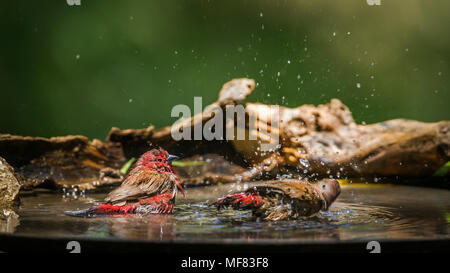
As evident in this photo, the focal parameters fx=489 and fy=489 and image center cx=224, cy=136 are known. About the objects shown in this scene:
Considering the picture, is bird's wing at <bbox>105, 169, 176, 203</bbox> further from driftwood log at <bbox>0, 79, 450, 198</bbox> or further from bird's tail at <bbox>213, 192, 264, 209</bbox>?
driftwood log at <bbox>0, 79, 450, 198</bbox>

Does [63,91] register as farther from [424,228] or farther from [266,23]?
[424,228]

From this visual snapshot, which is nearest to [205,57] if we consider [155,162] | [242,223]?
[155,162]

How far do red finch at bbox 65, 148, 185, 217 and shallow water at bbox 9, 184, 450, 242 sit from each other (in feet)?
0.34

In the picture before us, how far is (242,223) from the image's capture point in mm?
2674

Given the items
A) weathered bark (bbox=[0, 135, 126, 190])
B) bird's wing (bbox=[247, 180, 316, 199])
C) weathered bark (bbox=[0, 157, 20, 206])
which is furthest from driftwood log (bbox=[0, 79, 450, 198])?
bird's wing (bbox=[247, 180, 316, 199])

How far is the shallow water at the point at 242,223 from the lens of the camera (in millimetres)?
2215

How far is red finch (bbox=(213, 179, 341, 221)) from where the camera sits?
282 centimetres

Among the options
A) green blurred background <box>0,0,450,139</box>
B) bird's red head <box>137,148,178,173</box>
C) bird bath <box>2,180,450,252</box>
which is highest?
green blurred background <box>0,0,450,139</box>

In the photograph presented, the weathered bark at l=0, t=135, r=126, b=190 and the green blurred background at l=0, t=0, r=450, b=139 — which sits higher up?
the green blurred background at l=0, t=0, r=450, b=139

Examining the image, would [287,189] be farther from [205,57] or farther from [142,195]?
[205,57]

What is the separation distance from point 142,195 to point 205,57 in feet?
12.9

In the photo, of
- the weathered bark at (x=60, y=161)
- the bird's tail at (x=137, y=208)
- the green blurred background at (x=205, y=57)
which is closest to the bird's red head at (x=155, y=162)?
the bird's tail at (x=137, y=208)
